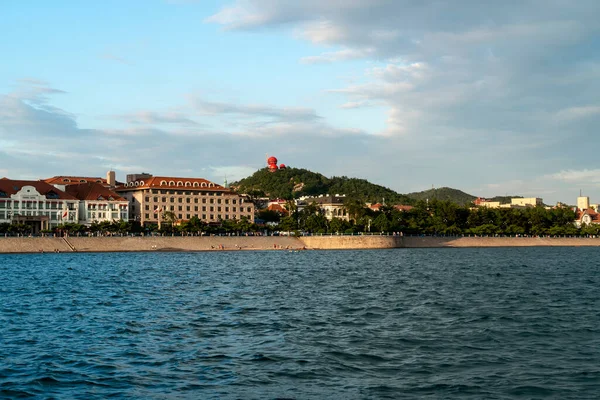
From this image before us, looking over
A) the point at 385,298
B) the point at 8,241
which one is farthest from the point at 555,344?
the point at 8,241

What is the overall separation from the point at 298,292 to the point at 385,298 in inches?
258

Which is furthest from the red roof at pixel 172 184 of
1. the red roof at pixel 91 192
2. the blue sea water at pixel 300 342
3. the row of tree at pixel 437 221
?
the blue sea water at pixel 300 342

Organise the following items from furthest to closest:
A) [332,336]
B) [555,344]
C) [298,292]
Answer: [298,292] < [332,336] < [555,344]

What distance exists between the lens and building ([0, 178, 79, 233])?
461 ft

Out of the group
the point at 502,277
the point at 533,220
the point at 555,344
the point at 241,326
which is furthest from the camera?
the point at 533,220

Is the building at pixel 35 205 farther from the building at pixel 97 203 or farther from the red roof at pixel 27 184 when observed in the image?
the building at pixel 97 203

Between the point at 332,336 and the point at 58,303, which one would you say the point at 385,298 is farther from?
the point at 58,303

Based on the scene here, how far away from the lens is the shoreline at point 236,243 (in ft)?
375

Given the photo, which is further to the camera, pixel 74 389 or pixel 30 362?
pixel 30 362

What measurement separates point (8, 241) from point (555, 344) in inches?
3954

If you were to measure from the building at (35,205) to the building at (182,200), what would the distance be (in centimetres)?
1887

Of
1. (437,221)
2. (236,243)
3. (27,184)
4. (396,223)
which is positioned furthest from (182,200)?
(437,221)

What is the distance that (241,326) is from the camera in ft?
101

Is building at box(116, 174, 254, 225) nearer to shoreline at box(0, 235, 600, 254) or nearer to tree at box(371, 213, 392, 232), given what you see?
shoreline at box(0, 235, 600, 254)
